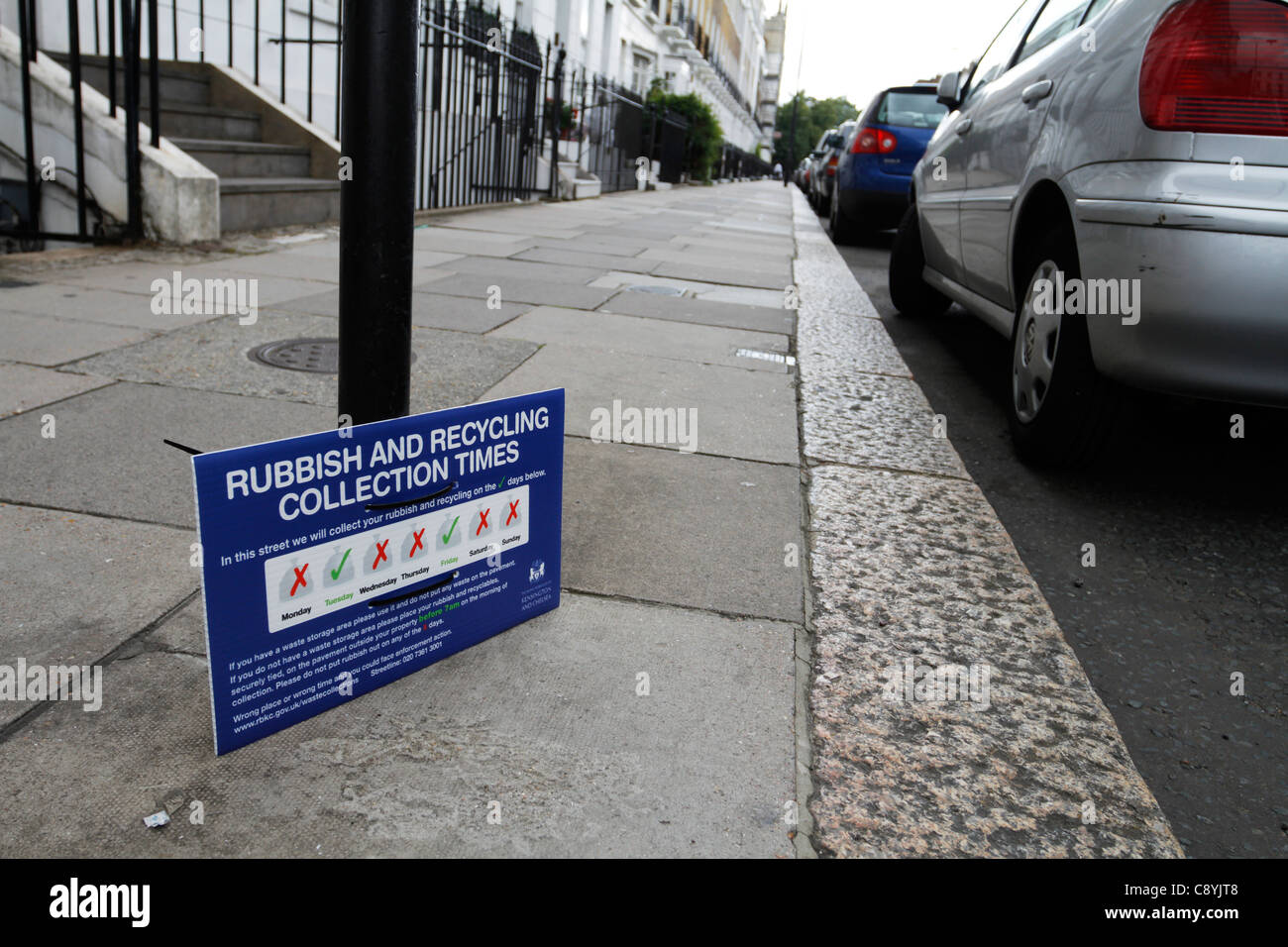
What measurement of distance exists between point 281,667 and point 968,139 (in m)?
4.09

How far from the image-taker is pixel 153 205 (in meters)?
6.95

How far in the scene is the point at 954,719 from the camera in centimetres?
199

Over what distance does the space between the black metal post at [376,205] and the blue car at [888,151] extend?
9.38 m

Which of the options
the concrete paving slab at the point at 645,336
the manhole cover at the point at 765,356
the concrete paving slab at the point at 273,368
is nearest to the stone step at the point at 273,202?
the concrete paving slab at the point at 273,368

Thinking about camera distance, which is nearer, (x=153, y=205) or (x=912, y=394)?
(x=912, y=394)

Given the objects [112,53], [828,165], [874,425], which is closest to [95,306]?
[112,53]

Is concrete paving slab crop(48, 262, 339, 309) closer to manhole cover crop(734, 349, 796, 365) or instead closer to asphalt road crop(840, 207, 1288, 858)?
manhole cover crop(734, 349, 796, 365)

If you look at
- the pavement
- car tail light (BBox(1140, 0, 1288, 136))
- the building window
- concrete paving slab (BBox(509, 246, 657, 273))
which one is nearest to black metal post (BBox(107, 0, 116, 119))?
the pavement

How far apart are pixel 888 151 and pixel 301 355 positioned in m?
8.01

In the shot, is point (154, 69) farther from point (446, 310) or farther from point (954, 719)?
point (954, 719)

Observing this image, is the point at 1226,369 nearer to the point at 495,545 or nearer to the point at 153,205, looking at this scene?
the point at 495,545

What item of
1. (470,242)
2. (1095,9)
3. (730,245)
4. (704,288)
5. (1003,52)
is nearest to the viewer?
(1095,9)

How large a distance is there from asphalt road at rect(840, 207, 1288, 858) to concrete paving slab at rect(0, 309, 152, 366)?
3.60 meters

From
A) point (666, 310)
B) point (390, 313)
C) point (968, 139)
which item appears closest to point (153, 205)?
point (666, 310)
